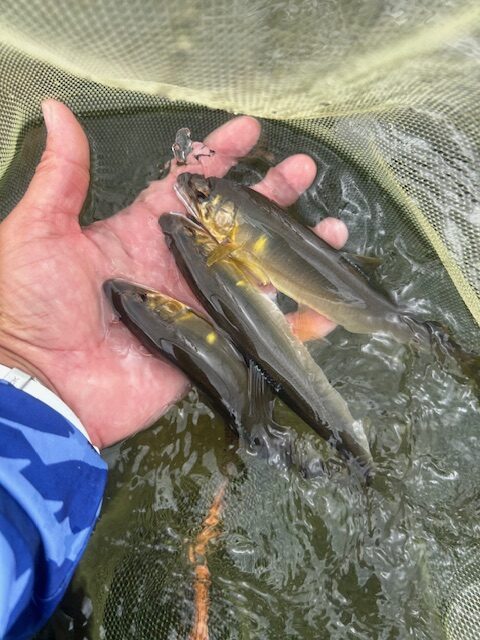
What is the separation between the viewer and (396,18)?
140 cm

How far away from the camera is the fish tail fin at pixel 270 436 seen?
192cm

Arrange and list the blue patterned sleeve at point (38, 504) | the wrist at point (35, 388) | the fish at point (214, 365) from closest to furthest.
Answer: the blue patterned sleeve at point (38, 504) → the wrist at point (35, 388) → the fish at point (214, 365)

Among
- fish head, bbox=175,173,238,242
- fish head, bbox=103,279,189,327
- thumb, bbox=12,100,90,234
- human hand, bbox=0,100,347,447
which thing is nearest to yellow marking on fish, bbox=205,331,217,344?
fish head, bbox=103,279,189,327

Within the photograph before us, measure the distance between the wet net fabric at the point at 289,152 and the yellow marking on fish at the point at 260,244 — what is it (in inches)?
15.0

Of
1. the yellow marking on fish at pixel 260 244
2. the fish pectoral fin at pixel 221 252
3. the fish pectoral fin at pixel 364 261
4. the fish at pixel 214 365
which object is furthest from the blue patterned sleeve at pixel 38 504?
the fish pectoral fin at pixel 364 261

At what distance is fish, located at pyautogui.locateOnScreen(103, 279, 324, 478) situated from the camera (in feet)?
6.19

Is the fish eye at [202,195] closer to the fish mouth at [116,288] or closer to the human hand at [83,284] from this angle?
the human hand at [83,284]

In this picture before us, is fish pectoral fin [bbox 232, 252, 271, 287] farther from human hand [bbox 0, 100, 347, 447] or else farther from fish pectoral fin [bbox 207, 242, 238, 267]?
human hand [bbox 0, 100, 347, 447]

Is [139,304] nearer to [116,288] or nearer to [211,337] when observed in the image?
[116,288]

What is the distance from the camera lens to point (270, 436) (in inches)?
76.6

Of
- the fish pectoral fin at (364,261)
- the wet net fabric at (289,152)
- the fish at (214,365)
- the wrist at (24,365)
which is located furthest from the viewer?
the fish pectoral fin at (364,261)

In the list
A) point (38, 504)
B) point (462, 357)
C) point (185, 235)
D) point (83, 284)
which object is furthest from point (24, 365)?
point (462, 357)

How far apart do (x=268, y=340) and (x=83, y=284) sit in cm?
64

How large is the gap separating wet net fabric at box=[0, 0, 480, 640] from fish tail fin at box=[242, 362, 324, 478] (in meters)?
0.09
